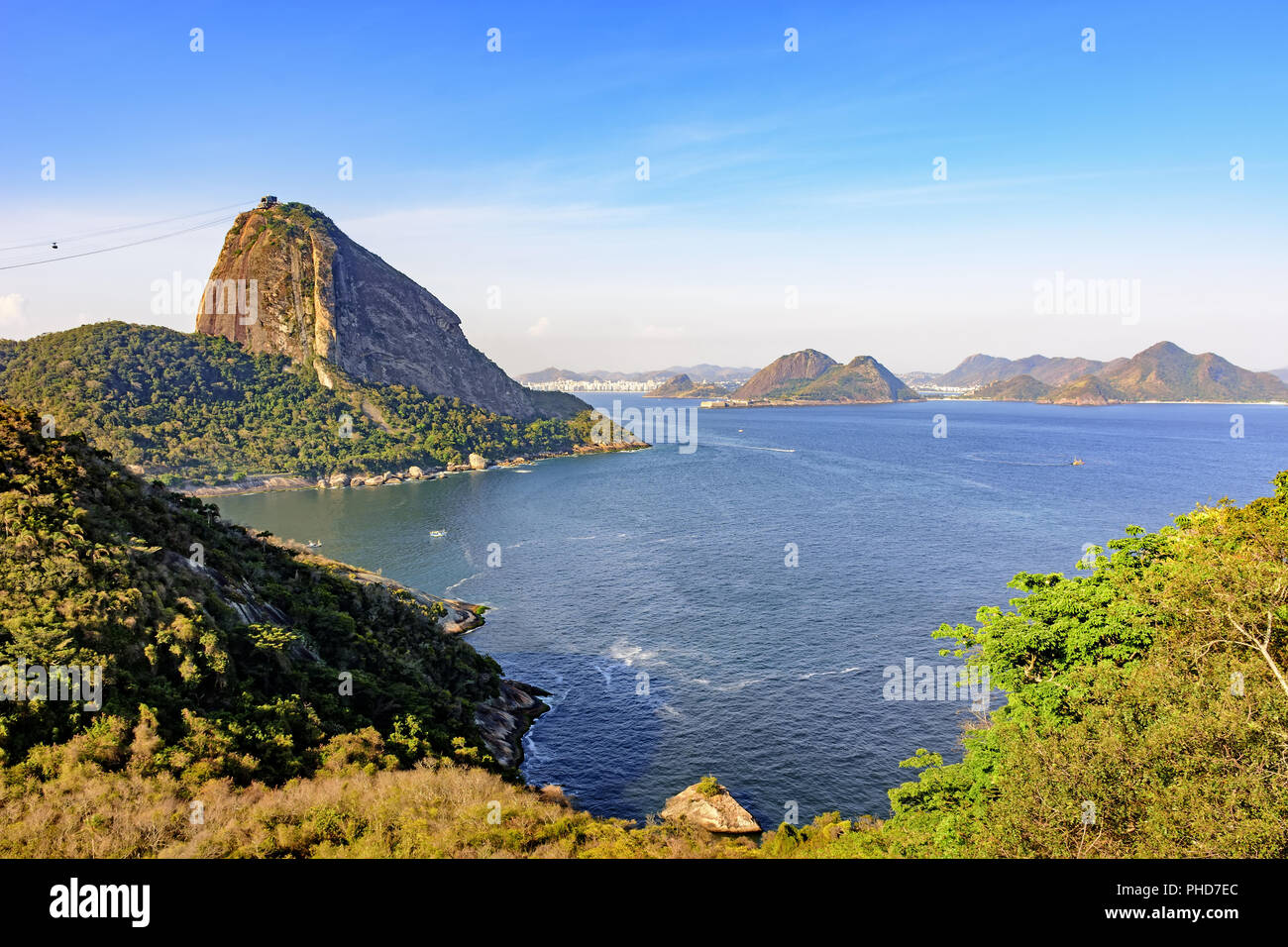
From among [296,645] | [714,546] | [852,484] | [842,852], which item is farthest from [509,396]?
[842,852]

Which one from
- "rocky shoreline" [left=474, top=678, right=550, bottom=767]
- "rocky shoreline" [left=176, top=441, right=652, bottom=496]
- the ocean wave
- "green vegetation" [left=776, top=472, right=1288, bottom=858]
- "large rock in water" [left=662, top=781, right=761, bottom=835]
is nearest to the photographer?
"green vegetation" [left=776, top=472, right=1288, bottom=858]

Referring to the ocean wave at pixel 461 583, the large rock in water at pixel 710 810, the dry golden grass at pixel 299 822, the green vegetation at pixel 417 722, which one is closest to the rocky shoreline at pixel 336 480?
the ocean wave at pixel 461 583

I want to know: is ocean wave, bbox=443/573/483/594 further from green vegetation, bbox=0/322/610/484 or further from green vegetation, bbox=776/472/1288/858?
green vegetation, bbox=0/322/610/484

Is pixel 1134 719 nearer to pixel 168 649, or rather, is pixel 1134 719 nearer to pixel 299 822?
pixel 299 822

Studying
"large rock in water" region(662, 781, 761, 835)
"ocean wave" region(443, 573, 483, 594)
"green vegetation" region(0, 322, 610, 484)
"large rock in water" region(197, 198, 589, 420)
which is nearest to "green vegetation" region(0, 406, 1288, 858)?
"large rock in water" region(662, 781, 761, 835)

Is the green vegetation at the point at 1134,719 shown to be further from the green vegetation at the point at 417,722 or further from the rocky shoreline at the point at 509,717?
the rocky shoreline at the point at 509,717

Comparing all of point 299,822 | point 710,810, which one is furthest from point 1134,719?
point 299,822
